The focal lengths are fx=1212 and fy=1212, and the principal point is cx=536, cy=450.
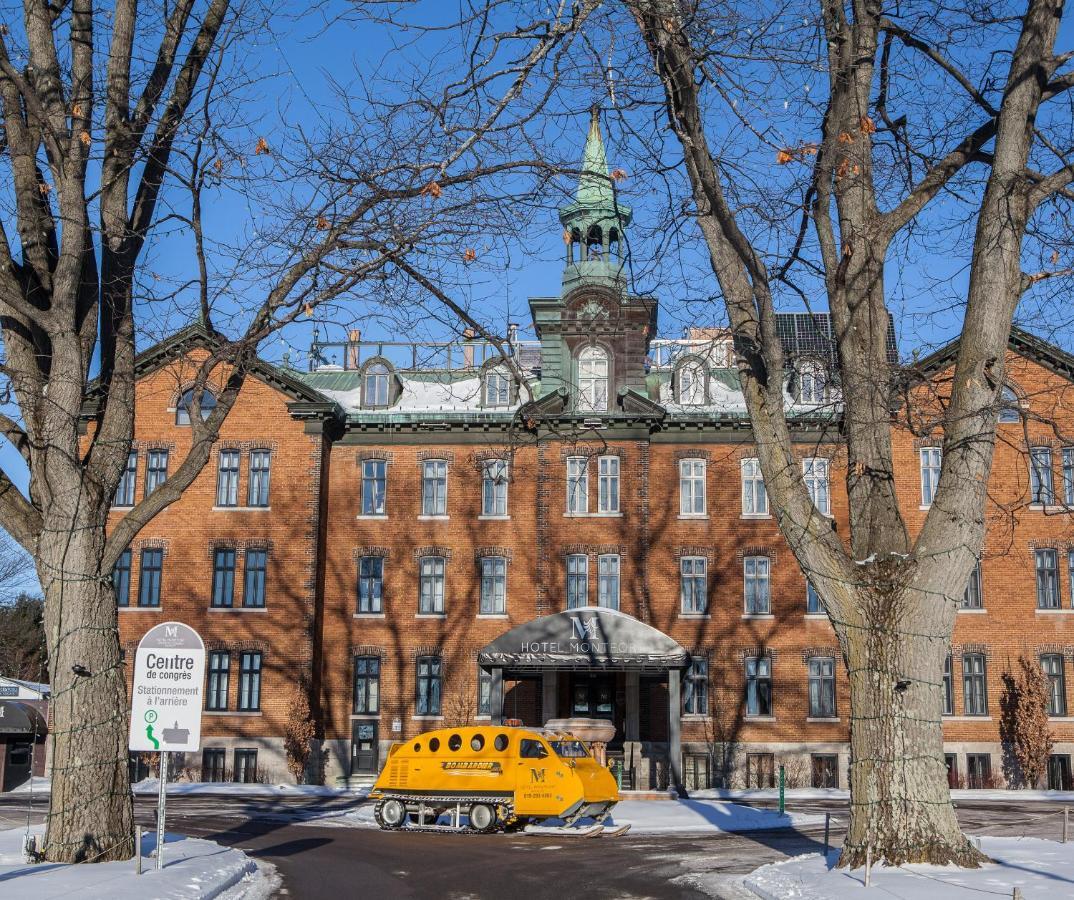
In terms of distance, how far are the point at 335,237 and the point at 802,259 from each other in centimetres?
570

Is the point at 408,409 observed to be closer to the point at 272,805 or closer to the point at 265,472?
the point at 265,472

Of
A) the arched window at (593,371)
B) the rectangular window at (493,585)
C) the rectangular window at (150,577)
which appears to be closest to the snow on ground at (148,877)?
the rectangular window at (493,585)

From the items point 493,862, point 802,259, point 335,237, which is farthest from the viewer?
point 493,862

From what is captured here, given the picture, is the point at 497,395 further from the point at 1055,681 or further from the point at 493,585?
the point at 1055,681

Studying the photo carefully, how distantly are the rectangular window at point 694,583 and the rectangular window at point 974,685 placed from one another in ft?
26.0

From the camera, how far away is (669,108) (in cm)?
1329

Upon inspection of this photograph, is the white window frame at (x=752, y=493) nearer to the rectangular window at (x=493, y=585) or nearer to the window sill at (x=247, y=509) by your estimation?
the rectangular window at (x=493, y=585)

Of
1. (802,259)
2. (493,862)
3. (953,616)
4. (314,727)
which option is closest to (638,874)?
(493,862)

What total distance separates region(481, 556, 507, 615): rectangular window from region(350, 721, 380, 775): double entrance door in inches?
196

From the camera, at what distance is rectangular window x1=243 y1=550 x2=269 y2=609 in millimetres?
37219

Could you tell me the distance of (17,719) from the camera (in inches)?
1223

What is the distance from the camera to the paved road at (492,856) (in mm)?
14375

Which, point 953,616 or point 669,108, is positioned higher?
point 669,108

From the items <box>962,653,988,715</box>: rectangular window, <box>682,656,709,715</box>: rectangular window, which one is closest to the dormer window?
<box>682,656,709,715</box>: rectangular window
